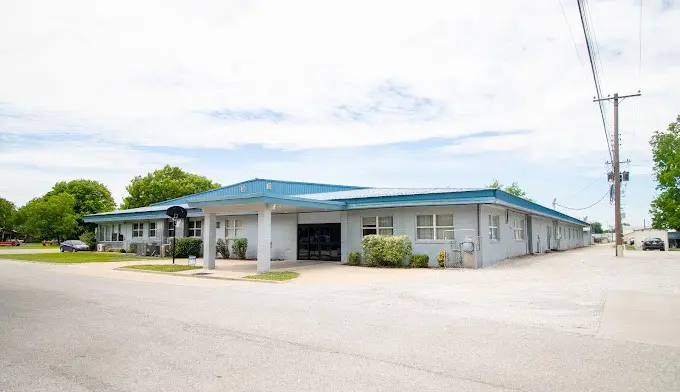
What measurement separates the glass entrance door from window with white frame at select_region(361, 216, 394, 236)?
1.86 metres

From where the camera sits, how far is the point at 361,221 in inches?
964

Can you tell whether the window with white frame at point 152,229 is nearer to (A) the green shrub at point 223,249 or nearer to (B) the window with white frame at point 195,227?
(B) the window with white frame at point 195,227

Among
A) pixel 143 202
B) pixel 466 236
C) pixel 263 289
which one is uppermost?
pixel 143 202

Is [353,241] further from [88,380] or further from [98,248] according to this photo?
[98,248]

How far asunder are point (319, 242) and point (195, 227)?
1222cm

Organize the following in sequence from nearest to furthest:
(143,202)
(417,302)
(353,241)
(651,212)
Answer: (417,302)
(353,241)
(651,212)
(143,202)

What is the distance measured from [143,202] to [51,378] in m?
68.1

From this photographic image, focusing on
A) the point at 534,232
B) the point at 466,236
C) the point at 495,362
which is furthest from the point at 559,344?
the point at 534,232

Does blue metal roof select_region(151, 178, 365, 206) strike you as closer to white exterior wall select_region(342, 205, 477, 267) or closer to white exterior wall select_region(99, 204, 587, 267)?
white exterior wall select_region(99, 204, 587, 267)

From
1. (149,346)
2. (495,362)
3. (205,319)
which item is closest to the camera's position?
(495,362)

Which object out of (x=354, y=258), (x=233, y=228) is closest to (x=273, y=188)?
(x=233, y=228)

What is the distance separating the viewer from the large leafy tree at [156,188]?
68.6 meters

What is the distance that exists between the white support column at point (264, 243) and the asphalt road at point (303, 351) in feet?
29.2

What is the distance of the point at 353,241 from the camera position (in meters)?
24.7
